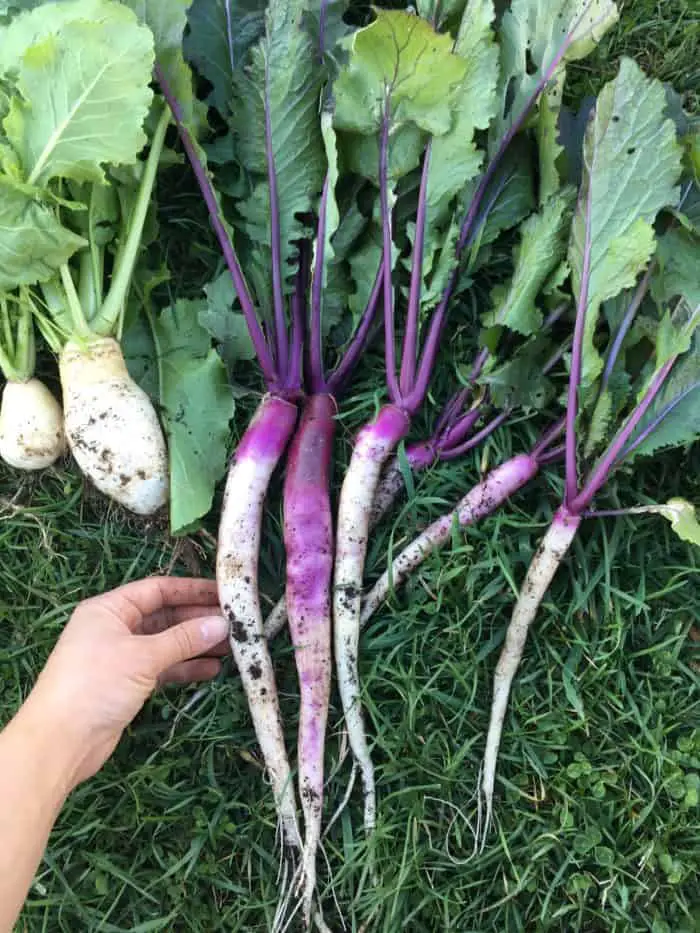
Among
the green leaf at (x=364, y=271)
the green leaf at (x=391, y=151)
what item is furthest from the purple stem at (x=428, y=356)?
the green leaf at (x=391, y=151)

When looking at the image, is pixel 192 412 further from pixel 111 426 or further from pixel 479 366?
pixel 479 366

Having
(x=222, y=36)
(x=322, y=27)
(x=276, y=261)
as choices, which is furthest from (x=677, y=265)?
(x=222, y=36)

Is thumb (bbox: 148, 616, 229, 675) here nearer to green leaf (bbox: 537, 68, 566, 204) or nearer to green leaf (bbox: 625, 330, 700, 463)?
green leaf (bbox: 625, 330, 700, 463)

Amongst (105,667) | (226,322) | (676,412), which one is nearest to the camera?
(105,667)

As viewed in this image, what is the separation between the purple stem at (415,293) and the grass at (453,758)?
19 cm

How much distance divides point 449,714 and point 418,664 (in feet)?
0.55

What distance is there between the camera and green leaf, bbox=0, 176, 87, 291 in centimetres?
188

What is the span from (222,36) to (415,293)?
945 millimetres

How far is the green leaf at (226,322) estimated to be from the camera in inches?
81.5

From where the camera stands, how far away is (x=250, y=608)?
2057 millimetres

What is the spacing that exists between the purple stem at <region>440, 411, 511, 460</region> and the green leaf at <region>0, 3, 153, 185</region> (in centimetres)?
114

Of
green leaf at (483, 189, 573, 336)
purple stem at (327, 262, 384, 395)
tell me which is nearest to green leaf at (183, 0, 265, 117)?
purple stem at (327, 262, 384, 395)

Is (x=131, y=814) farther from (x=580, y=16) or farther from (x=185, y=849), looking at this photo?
(x=580, y=16)

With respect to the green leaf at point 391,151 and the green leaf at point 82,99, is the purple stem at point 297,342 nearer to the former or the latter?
the green leaf at point 391,151
